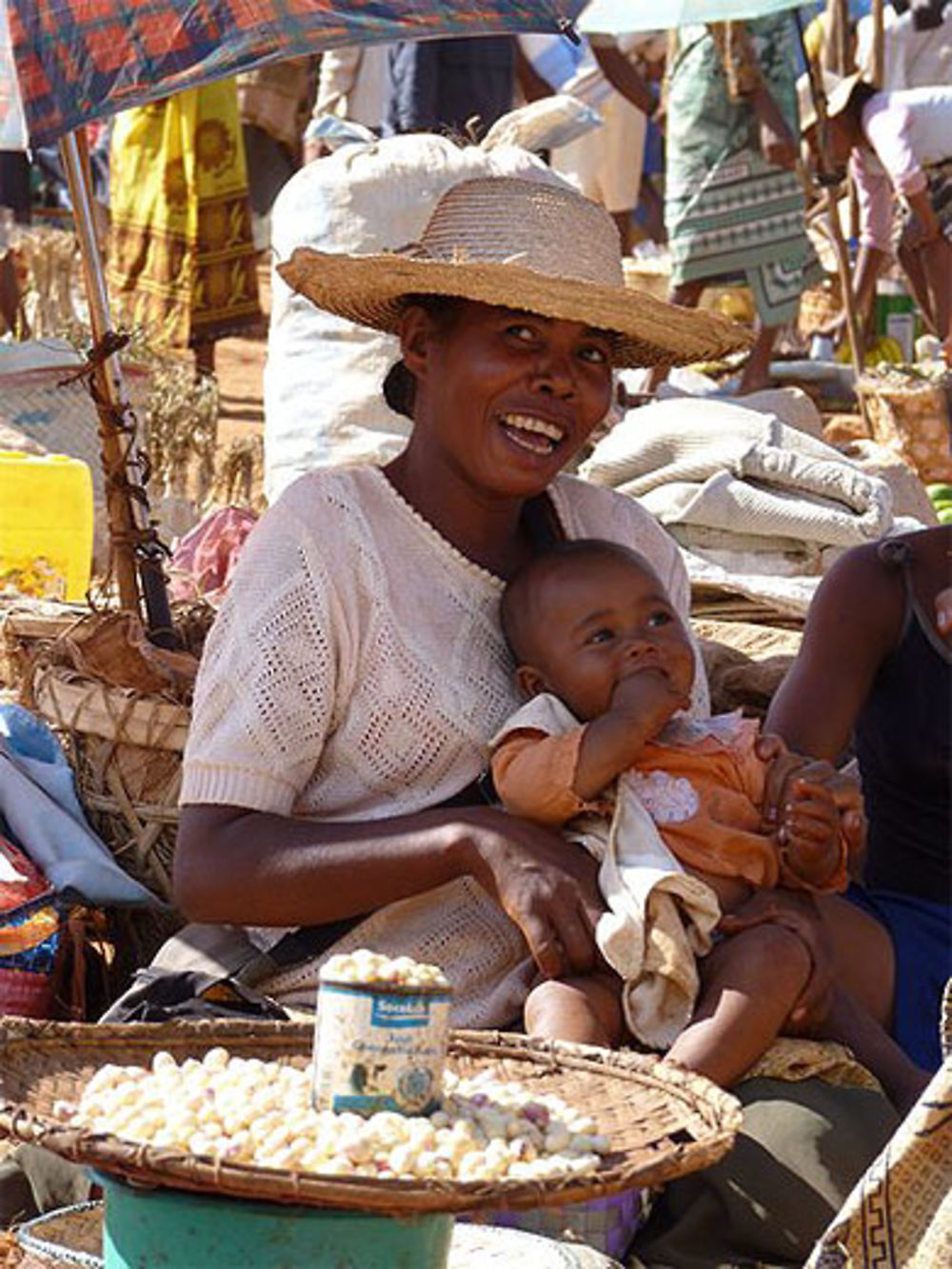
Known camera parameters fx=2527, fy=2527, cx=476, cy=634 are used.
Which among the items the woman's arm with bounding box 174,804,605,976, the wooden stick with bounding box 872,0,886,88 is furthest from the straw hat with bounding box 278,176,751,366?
the wooden stick with bounding box 872,0,886,88

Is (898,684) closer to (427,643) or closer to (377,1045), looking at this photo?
(427,643)

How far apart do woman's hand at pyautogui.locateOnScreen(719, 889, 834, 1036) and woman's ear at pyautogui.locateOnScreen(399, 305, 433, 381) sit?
903mm

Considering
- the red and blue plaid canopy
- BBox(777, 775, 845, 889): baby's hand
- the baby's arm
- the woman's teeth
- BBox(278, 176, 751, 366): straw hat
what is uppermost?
the red and blue plaid canopy

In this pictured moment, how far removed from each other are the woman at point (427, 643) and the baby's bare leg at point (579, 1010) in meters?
0.03

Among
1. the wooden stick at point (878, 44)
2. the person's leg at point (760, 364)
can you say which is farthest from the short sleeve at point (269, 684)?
the wooden stick at point (878, 44)

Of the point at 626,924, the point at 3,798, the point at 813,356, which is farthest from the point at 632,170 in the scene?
the point at 626,924

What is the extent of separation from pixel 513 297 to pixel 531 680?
51 cm

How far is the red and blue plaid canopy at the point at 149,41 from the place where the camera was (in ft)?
11.6

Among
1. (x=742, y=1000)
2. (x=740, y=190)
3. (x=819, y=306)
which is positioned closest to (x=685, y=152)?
(x=740, y=190)

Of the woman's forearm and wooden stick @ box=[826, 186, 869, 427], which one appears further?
wooden stick @ box=[826, 186, 869, 427]

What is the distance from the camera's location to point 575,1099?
2.52 meters

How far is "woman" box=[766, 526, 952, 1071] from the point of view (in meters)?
3.51

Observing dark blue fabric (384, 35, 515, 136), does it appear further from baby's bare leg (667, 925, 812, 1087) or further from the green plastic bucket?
the green plastic bucket

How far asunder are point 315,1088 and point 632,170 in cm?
1121
